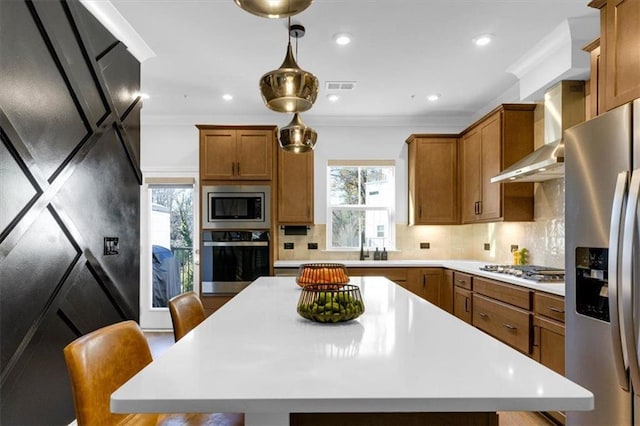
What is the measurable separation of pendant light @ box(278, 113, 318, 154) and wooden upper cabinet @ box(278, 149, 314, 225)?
2.25m

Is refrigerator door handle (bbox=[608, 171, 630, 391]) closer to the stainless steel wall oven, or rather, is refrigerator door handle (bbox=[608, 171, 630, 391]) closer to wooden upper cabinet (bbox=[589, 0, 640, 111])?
wooden upper cabinet (bbox=[589, 0, 640, 111])

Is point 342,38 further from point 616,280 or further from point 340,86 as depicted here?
point 616,280

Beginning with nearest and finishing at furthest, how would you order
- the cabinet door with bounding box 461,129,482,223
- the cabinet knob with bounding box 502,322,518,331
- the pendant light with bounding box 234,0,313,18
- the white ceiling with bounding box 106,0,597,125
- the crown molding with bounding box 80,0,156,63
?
the pendant light with bounding box 234,0,313,18 < the crown molding with bounding box 80,0,156,63 < the white ceiling with bounding box 106,0,597,125 < the cabinet knob with bounding box 502,322,518,331 < the cabinet door with bounding box 461,129,482,223

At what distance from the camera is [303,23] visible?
2.73 m

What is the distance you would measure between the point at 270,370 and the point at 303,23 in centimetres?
255

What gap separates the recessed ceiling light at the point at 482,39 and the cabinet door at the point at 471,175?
127 cm

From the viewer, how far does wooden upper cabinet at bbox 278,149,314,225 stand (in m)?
4.68

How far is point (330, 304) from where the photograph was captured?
137 cm

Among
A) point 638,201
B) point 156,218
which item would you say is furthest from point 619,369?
point 156,218

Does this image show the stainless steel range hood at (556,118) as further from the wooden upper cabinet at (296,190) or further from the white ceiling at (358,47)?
the wooden upper cabinet at (296,190)

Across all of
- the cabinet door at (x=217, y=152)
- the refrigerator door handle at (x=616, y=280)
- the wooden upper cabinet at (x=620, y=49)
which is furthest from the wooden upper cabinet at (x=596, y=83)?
the cabinet door at (x=217, y=152)

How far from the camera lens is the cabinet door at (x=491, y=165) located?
3666 mm

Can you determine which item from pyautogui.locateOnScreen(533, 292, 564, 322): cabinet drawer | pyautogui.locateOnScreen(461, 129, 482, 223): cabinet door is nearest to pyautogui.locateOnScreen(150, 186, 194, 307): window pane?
pyautogui.locateOnScreen(461, 129, 482, 223): cabinet door

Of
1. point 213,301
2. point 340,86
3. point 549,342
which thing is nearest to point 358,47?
point 340,86
